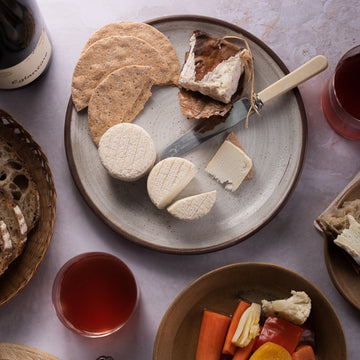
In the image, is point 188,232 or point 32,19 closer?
point 32,19

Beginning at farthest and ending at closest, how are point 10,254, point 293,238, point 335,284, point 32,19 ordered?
point 293,238 → point 335,284 → point 10,254 → point 32,19

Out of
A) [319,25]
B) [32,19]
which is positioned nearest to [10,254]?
[32,19]

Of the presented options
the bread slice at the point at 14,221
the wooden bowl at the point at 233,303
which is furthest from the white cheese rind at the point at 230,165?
the bread slice at the point at 14,221

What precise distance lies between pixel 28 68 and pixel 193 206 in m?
0.80

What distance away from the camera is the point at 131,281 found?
1.57 metres

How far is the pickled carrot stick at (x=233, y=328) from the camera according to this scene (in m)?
1.56

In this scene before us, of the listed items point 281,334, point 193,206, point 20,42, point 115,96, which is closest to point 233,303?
point 281,334

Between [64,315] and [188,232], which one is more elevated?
[188,232]

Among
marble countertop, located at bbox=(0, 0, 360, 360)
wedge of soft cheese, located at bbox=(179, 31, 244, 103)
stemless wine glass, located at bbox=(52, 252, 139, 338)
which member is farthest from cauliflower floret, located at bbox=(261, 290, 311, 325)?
wedge of soft cheese, located at bbox=(179, 31, 244, 103)

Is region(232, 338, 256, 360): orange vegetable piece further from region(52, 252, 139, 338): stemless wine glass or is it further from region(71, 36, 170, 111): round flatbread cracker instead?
region(71, 36, 170, 111): round flatbread cracker

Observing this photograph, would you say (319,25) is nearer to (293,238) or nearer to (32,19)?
(293,238)

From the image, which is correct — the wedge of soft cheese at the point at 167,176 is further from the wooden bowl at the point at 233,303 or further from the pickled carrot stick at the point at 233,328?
the pickled carrot stick at the point at 233,328

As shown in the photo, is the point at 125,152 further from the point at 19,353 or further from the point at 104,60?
the point at 19,353

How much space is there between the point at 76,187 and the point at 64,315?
1.65ft
